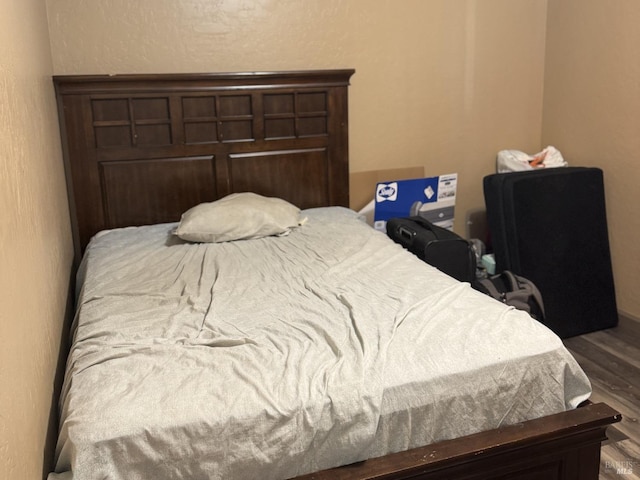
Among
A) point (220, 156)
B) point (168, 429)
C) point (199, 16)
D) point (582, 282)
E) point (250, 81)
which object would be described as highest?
point (199, 16)

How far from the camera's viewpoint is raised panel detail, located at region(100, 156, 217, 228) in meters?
2.91

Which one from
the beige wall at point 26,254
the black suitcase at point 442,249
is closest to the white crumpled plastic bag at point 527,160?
the black suitcase at point 442,249

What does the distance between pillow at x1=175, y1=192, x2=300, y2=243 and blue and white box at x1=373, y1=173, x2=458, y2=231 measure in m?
0.63

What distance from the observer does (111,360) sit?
153 cm

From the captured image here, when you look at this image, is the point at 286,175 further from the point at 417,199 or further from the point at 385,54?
the point at 385,54

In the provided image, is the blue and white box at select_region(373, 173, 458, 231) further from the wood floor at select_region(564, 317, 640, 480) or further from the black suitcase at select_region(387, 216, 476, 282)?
the wood floor at select_region(564, 317, 640, 480)

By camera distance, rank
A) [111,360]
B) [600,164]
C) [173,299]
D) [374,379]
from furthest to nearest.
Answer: [600,164], [173,299], [111,360], [374,379]

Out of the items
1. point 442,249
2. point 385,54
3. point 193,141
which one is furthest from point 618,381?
point 193,141

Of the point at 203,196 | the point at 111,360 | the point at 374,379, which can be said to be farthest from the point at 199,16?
the point at 374,379

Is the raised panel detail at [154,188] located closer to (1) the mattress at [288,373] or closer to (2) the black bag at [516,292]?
(1) the mattress at [288,373]

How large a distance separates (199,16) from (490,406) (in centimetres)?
235

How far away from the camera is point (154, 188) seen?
2.96 meters

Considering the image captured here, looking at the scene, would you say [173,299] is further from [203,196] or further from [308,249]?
[203,196]

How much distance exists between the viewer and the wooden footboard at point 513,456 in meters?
1.39
